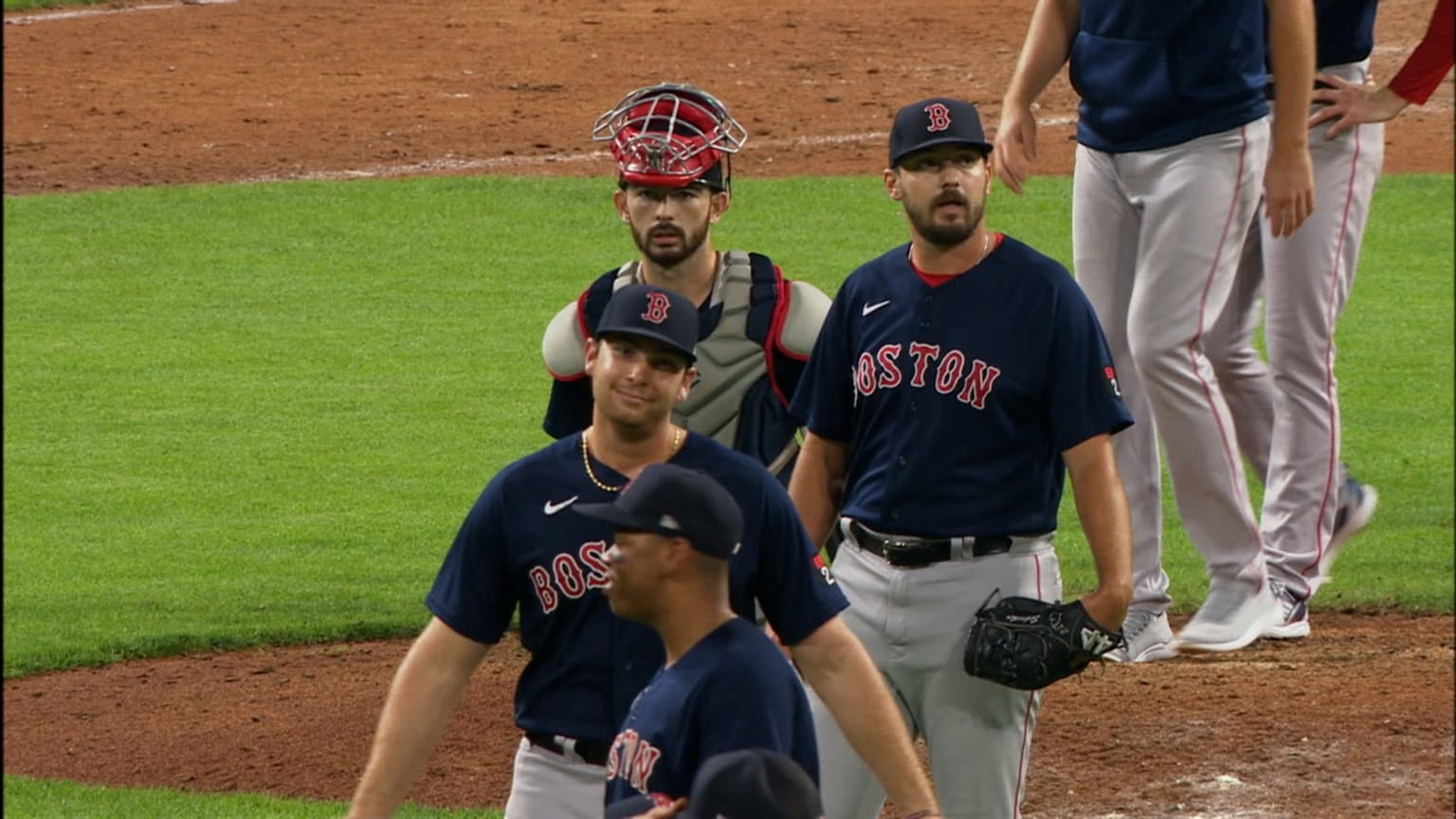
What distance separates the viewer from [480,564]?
13.7 feet

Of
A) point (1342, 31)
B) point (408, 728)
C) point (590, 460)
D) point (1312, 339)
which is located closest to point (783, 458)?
point (590, 460)

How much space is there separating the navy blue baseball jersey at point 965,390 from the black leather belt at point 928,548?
0.8 inches

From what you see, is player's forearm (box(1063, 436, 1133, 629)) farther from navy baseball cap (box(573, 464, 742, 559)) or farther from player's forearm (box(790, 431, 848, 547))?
navy baseball cap (box(573, 464, 742, 559))

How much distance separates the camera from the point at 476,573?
4.16 meters

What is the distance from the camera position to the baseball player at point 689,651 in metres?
3.48

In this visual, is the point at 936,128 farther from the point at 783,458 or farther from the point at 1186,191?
the point at 1186,191

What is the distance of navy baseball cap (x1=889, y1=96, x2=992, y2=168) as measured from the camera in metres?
4.75

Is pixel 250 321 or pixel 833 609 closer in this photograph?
pixel 833 609

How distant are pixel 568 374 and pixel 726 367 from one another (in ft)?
1.16

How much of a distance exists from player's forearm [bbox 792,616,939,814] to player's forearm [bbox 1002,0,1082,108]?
→ 2465 millimetres

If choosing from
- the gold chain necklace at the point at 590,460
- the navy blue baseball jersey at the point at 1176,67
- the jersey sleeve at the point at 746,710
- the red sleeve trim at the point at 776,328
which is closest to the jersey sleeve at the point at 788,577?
the gold chain necklace at the point at 590,460

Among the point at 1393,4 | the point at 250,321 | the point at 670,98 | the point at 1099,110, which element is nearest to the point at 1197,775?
the point at 1099,110

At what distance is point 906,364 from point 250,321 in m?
10.0

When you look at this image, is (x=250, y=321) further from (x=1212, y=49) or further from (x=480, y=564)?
(x=480, y=564)
